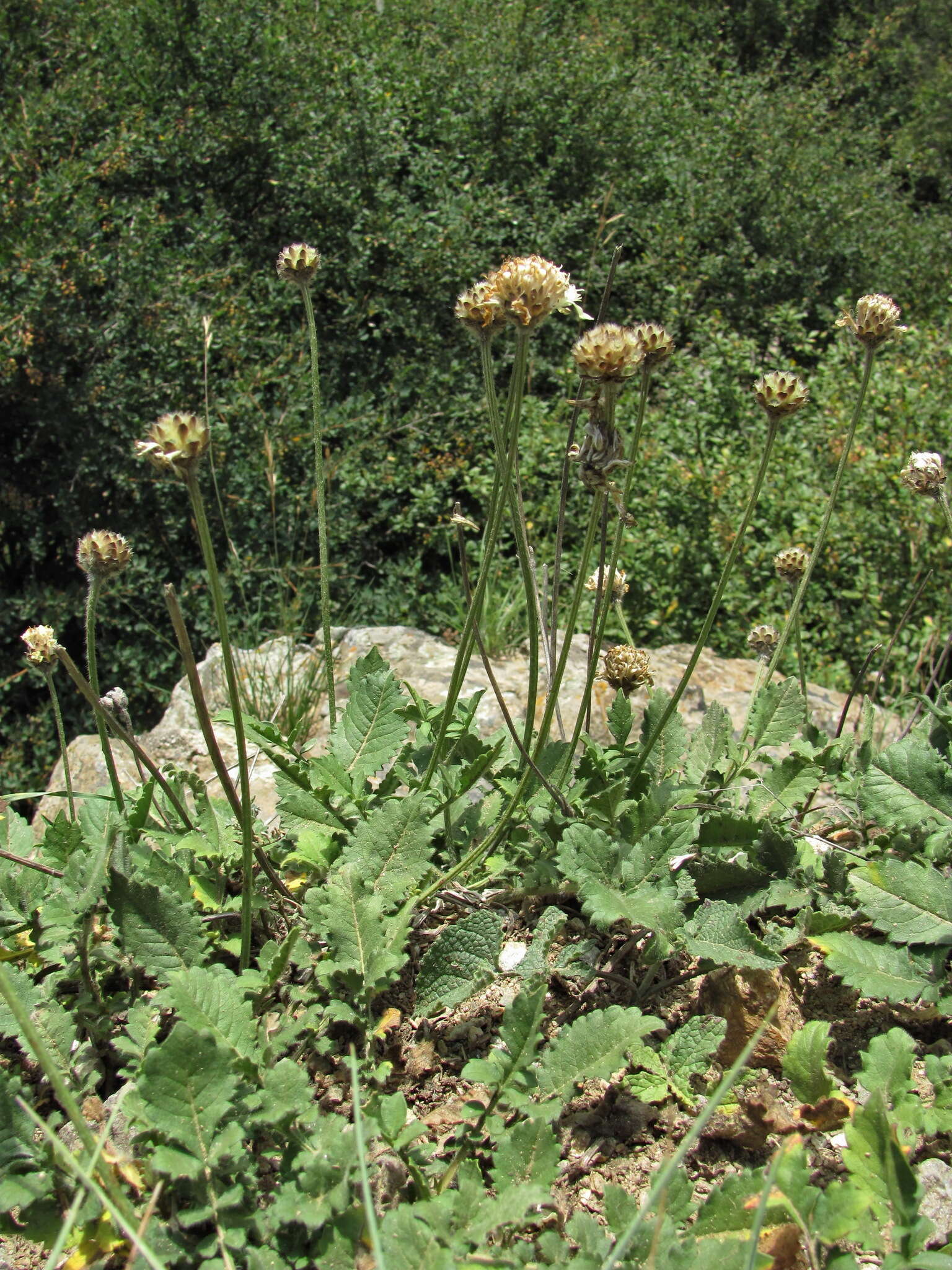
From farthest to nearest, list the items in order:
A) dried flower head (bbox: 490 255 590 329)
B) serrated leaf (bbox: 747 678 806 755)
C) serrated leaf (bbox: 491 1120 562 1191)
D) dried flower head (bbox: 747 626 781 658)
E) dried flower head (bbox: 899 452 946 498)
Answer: dried flower head (bbox: 747 626 781 658)
dried flower head (bbox: 899 452 946 498)
serrated leaf (bbox: 747 678 806 755)
dried flower head (bbox: 490 255 590 329)
serrated leaf (bbox: 491 1120 562 1191)

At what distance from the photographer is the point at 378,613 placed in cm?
546

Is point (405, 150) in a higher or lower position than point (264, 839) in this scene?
higher

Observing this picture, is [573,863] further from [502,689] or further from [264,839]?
[502,689]

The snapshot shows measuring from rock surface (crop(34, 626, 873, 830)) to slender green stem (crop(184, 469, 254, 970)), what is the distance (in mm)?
1362

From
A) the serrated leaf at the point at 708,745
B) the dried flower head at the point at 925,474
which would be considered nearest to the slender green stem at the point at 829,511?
the serrated leaf at the point at 708,745

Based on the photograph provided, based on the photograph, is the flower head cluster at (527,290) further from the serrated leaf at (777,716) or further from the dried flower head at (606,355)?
the serrated leaf at (777,716)

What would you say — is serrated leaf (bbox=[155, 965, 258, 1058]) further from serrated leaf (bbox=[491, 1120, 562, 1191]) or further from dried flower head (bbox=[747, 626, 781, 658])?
dried flower head (bbox=[747, 626, 781, 658])

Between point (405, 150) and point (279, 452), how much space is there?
2569 millimetres

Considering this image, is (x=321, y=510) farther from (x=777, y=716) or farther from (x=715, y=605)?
(x=777, y=716)

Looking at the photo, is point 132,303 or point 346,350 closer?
point 132,303

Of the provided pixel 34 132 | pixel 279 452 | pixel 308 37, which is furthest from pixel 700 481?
pixel 308 37

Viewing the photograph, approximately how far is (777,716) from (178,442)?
Answer: 1.29 m

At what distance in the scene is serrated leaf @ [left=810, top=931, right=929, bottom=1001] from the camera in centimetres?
138

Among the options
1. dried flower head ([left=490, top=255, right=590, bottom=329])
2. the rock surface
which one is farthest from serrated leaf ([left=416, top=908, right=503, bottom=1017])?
the rock surface
